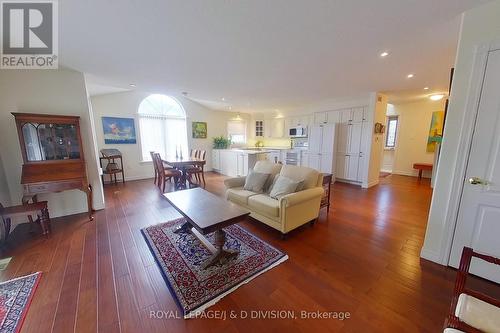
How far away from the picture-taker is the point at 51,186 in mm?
2697

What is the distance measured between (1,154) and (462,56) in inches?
226

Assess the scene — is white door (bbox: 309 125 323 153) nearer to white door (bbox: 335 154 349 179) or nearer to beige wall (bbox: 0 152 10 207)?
white door (bbox: 335 154 349 179)

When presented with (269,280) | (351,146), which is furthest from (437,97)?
(269,280)

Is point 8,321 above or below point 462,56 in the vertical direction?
below

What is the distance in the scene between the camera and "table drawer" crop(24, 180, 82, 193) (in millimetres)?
2586

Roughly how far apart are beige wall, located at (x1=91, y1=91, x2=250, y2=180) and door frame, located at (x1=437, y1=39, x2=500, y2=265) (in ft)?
21.1

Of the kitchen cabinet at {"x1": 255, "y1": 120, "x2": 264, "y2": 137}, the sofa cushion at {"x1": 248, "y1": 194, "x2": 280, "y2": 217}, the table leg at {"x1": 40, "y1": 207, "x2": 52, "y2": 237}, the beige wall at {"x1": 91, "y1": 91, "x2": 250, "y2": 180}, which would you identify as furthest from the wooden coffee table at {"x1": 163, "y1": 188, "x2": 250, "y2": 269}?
the kitchen cabinet at {"x1": 255, "y1": 120, "x2": 264, "y2": 137}

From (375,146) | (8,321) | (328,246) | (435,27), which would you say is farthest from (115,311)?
(375,146)

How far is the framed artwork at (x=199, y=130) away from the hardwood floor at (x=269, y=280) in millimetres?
4220

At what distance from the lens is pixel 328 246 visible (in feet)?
7.65

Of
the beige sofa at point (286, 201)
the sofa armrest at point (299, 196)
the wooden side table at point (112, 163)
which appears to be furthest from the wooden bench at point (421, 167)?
the wooden side table at point (112, 163)

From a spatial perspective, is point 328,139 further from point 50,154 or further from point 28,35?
point 50,154

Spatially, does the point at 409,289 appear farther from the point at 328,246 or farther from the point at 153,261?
the point at 153,261

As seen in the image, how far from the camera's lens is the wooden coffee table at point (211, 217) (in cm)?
182
